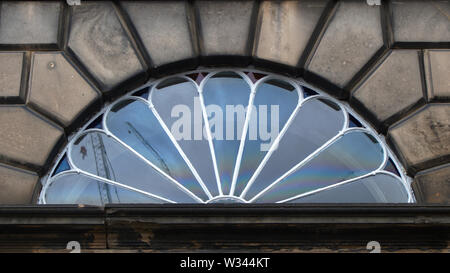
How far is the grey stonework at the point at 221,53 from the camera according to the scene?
1270 cm

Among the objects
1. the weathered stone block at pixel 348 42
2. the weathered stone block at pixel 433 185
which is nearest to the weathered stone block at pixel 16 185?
the weathered stone block at pixel 348 42

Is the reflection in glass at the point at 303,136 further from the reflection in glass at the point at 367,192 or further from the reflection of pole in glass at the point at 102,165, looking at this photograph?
the reflection of pole in glass at the point at 102,165

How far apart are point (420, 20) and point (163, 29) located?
8.92ft

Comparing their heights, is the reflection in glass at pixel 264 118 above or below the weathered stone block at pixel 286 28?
below

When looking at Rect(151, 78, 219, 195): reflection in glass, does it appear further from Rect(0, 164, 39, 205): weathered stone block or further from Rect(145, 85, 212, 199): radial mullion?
Rect(0, 164, 39, 205): weathered stone block

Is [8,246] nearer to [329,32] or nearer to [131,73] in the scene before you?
[131,73]

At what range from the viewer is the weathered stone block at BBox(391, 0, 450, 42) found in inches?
516

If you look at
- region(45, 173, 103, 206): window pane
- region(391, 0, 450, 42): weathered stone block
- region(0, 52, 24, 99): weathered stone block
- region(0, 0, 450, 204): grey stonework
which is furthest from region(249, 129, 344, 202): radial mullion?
region(0, 52, 24, 99): weathered stone block

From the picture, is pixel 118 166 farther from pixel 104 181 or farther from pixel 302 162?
pixel 302 162

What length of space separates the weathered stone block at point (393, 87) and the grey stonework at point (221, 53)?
0.03ft

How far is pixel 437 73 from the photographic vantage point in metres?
12.9

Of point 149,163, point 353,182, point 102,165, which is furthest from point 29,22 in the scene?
point 353,182

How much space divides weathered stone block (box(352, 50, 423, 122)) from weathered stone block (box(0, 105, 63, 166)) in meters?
3.16
